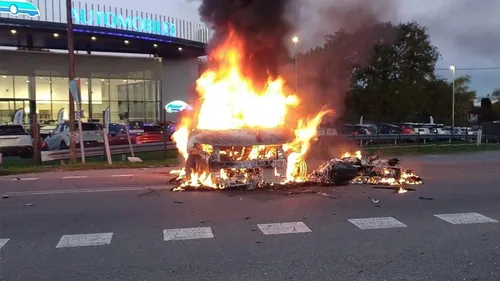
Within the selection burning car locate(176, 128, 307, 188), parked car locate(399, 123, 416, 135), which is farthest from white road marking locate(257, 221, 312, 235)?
parked car locate(399, 123, 416, 135)

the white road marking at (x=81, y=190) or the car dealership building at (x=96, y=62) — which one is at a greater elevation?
the car dealership building at (x=96, y=62)

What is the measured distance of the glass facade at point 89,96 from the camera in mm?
35625

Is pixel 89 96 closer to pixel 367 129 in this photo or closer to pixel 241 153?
pixel 367 129

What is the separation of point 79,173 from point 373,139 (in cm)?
1624

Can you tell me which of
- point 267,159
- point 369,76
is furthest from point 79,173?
point 369,76

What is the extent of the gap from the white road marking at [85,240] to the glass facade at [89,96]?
30.7 metres

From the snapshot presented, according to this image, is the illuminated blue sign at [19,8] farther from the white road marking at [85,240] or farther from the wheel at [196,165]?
the white road marking at [85,240]

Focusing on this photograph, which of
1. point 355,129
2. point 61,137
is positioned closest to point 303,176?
point 61,137

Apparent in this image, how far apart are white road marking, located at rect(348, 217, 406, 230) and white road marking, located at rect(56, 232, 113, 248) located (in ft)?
10.4

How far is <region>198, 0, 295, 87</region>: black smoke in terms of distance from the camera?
10.6 m

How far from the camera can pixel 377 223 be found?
255 inches

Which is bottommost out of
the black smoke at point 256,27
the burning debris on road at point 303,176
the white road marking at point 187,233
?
the white road marking at point 187,233

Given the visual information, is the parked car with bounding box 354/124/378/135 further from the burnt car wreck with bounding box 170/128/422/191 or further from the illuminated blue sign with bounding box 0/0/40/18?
the illuminated blue sign with bounding box 0/0/40/18

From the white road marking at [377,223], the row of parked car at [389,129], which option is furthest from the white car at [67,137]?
the white road marking at [377,223]
